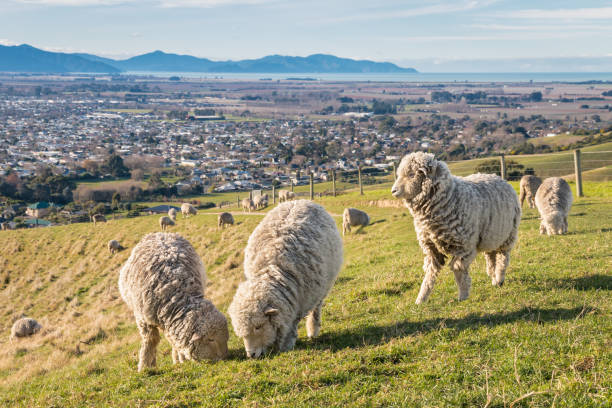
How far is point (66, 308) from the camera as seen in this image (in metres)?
21.1

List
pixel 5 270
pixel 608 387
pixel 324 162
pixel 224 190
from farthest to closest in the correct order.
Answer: pixel 324 162 → pixel 224 190 → pixel 5 270 → pixel 608 387

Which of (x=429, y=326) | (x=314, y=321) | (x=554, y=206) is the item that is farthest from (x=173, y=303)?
(x=554, y=206)

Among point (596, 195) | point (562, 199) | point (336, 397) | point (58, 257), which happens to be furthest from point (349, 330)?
Result: point (58, 257)

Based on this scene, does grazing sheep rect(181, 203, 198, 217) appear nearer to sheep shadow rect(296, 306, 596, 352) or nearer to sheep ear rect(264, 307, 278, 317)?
sheep shadow rect(296, 306, 596, 352)

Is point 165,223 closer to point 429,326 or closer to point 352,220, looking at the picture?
point 352,220

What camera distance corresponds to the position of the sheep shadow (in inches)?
262

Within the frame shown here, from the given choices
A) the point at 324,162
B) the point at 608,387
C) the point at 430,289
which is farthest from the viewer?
the point at 324,162

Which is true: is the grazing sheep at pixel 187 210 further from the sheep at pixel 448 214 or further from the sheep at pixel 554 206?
the sheep at pixel 448 214

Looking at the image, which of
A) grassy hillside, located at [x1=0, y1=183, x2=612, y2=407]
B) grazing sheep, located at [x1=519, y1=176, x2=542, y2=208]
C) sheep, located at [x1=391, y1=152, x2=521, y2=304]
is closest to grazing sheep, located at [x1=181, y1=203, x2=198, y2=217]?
grassy hillside, located at [x1=0, y1=183, x2=612, y2=407]

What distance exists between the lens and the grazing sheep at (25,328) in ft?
55.8

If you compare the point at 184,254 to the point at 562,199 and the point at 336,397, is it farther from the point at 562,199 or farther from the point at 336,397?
the point at 562,199

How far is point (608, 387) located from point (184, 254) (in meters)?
6.22

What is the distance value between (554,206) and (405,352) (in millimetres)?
10358

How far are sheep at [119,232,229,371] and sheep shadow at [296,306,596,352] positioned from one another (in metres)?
1.33
